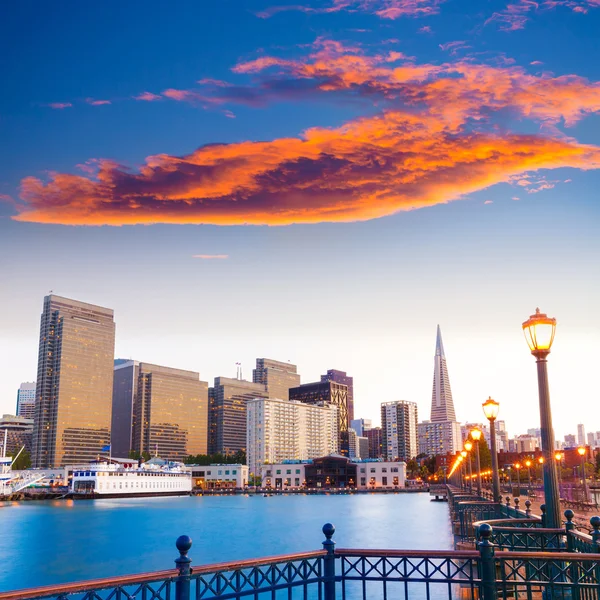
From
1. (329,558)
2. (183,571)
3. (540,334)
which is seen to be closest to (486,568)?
(329,558)

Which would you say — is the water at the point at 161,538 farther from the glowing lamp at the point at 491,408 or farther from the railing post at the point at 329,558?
the railing post at the point at 329,558

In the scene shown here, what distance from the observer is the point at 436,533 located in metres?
83.1

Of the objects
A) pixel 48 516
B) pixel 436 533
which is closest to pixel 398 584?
pixel 436 533

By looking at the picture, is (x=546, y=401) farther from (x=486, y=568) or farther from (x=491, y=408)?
(x=491, y=408)

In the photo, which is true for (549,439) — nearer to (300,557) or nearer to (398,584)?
(300,557)

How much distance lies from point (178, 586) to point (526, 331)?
29.4 feet

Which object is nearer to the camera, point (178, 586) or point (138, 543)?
point (178, 586)

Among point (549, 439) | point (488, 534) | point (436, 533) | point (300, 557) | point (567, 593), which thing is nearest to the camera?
point (488, 534)

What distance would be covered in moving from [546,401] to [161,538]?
8656cm

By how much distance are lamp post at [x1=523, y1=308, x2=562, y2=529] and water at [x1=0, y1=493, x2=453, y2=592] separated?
52.3m

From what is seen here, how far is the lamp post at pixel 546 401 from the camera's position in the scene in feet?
44.1

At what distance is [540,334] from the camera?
14.0m

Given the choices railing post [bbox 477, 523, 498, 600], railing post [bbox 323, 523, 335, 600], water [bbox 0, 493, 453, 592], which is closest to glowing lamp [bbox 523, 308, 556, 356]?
railing post [bbox 477, 523, 498, 600]

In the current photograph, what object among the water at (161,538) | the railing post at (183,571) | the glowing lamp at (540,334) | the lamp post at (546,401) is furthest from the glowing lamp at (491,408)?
the water at (161,538)
